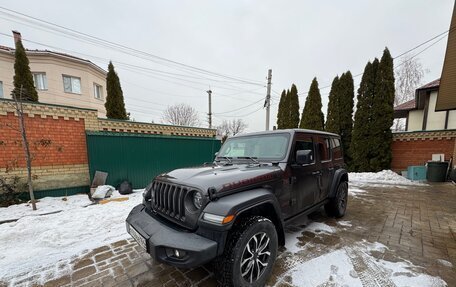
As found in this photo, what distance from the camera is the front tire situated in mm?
1687

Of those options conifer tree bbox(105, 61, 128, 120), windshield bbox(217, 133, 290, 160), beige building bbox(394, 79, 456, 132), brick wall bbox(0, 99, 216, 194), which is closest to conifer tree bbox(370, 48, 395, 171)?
beige building bbox(394, 79, 456, 132)

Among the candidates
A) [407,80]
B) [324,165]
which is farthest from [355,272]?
[407,80]

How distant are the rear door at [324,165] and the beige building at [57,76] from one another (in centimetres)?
1797

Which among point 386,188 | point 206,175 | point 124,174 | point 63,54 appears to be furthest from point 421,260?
point 63,54

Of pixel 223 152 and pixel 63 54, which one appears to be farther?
pixel 63 54

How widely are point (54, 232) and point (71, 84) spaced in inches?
617

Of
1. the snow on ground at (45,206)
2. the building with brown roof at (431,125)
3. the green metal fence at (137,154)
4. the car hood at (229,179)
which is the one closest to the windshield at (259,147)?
the car hood at (229,179)

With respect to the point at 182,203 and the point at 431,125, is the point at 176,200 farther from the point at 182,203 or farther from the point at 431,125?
the point at 431,125

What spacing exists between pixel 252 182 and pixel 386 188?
7.31 m

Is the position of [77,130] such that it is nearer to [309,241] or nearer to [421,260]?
[309,241]

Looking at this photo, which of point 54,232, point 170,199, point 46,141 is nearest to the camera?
point 170,199

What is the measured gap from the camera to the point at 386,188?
6605 millimetres

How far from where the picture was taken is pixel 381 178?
8.23 metres

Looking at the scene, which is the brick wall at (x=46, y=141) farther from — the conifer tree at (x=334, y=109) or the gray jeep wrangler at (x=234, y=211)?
the conifer tree at (x=334, y=109)
